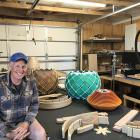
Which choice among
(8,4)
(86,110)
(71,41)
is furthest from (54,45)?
(86,110)

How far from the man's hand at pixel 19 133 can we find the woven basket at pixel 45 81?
0.65m

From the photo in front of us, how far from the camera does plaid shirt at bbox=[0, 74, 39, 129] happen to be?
1.40m

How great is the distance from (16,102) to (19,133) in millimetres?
263

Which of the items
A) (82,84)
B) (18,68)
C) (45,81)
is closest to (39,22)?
(45,81)

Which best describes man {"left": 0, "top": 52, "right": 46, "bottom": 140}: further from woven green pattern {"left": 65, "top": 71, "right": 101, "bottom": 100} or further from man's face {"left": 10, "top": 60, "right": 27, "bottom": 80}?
woven green pattern {"left": 65, "top": 71, "right": 101, "bottom": 100}

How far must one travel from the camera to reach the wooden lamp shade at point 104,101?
1.55 m

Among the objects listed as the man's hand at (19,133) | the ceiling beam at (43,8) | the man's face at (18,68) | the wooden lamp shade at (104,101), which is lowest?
the man's hand at (19,133)

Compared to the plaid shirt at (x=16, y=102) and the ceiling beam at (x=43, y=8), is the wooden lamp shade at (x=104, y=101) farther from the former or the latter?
the ceiling beam at (x=43, y=8)

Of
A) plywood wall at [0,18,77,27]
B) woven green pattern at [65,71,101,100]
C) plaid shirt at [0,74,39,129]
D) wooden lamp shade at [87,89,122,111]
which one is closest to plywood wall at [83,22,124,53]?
plywood wall at [0,18,77,27]

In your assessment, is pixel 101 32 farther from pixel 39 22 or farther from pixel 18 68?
pixel 18 68

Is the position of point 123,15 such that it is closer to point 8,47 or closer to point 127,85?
point 127,85

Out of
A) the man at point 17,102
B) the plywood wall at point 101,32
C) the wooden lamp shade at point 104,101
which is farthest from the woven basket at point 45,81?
the plywood wall at point 101,32

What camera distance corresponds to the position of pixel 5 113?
1.39 metres

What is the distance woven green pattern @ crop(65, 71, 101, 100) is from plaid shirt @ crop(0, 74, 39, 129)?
16.3 inches
